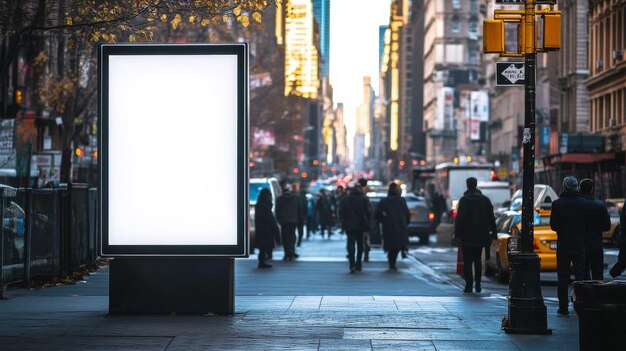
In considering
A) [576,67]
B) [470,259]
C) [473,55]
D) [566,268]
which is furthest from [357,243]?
[473,55]

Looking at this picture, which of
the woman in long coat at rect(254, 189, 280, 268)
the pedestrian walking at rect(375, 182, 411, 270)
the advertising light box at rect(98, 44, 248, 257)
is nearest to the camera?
the advertising light box at rect(98, 44, 248, 257)

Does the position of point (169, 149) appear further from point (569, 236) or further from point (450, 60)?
point (450, 60)

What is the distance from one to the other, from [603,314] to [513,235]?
11774 millimetres

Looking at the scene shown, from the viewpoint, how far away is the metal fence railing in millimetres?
18094

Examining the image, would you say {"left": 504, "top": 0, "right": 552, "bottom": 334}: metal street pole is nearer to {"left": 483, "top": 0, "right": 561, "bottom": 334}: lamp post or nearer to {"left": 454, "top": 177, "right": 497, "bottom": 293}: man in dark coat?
{"left": 483, "top": 0, "right": 561, "bottom": 334}: lamp post

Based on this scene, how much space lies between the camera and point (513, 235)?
2170 cm

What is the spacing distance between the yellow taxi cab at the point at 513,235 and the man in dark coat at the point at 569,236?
547cm

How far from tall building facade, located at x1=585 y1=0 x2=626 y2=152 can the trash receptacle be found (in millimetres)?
52204

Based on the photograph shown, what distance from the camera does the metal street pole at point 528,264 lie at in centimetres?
1296

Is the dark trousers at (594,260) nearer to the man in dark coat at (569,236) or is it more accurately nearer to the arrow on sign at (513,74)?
the man in dark coat at (569,236)

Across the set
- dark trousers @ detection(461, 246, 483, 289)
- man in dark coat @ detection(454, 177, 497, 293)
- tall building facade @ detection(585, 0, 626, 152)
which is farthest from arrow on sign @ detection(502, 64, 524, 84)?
tall building facade @ detection(585, 0, 626, 152)

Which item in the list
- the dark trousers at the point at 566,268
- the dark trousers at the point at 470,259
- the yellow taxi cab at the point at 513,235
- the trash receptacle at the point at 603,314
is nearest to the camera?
the trash receptacle at the point at 603,314

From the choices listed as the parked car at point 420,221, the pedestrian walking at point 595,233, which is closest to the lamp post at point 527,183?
the pedestrian walking at point 595,233

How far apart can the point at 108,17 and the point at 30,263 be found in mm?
4083
